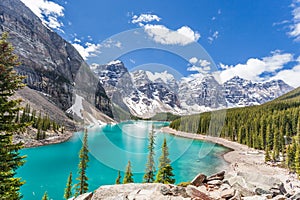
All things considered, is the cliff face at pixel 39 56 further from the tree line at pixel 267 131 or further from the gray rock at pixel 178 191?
the gray rock at pixel 178 191

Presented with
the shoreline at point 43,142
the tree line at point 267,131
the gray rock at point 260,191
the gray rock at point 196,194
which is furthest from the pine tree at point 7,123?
the shoreline at point 43,142

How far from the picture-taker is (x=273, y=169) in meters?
38.3

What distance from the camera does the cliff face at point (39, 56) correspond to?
127875 mm

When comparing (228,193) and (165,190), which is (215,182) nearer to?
(228,193)

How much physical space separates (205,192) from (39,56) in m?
163

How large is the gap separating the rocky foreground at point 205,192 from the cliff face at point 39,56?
109 meters

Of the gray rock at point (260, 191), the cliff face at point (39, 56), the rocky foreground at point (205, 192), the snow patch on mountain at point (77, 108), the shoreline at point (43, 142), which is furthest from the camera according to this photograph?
the cliff face at point (39, 56)

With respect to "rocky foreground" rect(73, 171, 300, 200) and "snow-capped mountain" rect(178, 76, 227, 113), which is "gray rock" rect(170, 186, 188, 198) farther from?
"snow-capped mountain" rect(178, 76, 227, 113)

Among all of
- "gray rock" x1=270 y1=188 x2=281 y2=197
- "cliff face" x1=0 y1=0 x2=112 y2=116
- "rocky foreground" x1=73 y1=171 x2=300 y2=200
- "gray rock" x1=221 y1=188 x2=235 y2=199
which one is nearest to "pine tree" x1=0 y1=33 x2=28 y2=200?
"rocky foreground" x1=73 y1=171 x2=300 y2=200

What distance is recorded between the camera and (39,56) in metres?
144

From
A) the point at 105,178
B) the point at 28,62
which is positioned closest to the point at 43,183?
the point at 105,178

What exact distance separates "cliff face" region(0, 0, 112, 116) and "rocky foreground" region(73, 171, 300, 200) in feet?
357

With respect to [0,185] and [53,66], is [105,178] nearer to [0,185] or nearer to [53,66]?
[0,185]

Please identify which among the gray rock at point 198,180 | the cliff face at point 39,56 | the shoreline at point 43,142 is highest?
the cliff face at point 39,56
